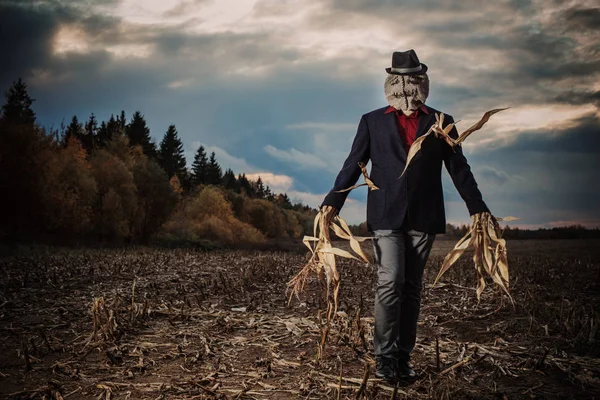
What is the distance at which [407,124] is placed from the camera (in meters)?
4.69

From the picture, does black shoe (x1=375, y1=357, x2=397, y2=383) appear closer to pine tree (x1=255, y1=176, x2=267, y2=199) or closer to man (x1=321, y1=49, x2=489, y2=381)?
man (x1=321, y1=49, x2=489, y2=381)

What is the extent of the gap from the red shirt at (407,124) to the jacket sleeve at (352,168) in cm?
30

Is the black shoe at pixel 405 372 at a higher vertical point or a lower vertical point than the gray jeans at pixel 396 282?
lower

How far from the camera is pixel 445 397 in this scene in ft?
13.4

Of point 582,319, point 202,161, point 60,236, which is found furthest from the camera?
point 202,161

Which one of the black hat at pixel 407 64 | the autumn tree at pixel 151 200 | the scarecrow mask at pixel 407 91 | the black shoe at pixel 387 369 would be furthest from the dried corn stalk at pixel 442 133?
the autumn tree at pixel 151 200

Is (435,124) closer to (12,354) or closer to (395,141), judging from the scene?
(395,141)

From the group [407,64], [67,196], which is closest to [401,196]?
[407,64]

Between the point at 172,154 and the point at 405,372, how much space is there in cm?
7572

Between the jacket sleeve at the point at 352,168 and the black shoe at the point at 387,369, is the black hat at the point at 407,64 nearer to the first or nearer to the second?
the jacket sleeve at the point at 352,168

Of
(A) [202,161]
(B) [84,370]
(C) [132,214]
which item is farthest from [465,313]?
(A) [202,161]

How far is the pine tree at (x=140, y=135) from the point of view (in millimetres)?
71750

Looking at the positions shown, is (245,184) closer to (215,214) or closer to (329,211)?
(215,214)

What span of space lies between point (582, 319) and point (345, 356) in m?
3.17
